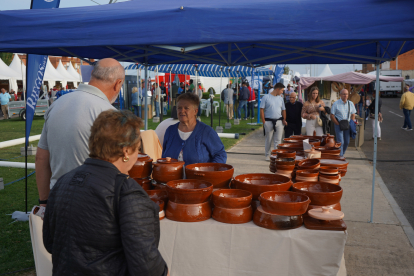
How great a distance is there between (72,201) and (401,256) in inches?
135

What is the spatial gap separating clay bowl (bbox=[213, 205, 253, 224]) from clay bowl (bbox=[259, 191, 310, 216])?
120 mm

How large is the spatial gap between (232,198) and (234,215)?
12 centimetres

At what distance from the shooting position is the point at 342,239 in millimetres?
2135

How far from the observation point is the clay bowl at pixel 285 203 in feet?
6.94

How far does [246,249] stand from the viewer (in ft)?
7.38

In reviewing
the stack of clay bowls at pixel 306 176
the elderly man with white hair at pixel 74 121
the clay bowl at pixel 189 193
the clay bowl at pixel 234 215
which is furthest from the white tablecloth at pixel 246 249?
the elderly man with white hair at pixel 74 121

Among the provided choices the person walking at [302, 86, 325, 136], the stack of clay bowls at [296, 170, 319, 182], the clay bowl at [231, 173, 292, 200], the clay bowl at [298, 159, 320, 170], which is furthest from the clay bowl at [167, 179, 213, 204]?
the person walking at [302, 86, 325, 136]

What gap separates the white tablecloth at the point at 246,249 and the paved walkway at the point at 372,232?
1283 mm

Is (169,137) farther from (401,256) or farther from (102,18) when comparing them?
(401,256)

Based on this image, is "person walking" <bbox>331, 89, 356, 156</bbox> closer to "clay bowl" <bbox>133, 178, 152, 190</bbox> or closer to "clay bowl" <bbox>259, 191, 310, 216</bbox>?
"clay bowl" <bbox>259, 191, 310, 216</bbox>

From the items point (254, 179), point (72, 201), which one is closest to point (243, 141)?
point (254, 179)

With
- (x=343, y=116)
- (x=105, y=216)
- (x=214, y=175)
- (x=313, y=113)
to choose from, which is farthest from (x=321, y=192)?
(x=313, y=113)

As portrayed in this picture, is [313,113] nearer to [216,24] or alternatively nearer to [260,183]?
[260,183]

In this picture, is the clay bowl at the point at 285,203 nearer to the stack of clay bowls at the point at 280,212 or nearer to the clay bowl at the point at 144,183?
the stack of clay bowls at the point at 280,212
